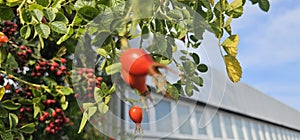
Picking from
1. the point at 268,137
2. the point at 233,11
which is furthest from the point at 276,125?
the point at 233,11

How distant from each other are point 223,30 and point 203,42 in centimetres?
10

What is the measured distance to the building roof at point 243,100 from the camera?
0.42m

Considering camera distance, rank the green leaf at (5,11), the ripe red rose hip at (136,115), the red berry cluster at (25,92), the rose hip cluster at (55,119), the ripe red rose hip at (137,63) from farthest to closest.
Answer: the rose hip cluster at (55,119)
the red berry cluster at (25,92)
the green leaf at (5,11)
the ripe red rose hip at (136,115)
the ripe red rose hip at (137,63)

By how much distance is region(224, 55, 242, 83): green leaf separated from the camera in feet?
1.47

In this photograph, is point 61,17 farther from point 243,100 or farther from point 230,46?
point 243,100

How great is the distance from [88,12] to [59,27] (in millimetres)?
121

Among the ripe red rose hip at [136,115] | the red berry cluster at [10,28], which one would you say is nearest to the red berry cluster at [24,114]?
the red berry cluster at [10,28]

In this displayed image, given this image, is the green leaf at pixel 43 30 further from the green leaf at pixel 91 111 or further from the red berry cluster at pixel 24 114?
the red berry cluster at pixel 24 114

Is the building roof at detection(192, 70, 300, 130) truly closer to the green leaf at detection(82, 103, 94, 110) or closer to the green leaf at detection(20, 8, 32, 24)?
the green leaf at detection(82, 103, 94, 110)

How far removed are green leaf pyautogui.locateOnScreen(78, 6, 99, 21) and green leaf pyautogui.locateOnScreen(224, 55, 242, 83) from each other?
17cm

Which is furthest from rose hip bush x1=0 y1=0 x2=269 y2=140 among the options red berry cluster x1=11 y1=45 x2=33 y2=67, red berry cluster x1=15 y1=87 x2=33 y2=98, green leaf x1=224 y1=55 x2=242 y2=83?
red berry cluster x1=11 y1=45 x2=33 y2=67

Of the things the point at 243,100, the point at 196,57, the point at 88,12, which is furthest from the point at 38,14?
the point at 243,100

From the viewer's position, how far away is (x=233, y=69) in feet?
1.48

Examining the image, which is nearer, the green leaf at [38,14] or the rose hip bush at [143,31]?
the rose hip bush at [143,31]
